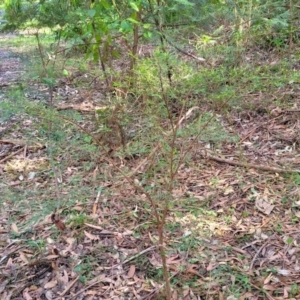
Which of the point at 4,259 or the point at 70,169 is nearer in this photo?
the point at 4,259

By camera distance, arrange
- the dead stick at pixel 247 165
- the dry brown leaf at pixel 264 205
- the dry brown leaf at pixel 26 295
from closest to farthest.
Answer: the dry brown leaf at pixel 26 295
the dry brown leaf at pixel 264 205
the dead stick at pixel 247 165

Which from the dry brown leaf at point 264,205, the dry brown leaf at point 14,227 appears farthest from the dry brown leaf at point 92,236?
the dry brown leaf at point 264,205

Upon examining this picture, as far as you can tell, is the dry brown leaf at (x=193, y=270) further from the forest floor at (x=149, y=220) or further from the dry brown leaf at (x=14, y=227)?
the dry brown leaf at (x=14, y=227)

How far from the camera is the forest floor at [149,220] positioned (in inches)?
73.3

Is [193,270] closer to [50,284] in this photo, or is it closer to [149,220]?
[149,220]

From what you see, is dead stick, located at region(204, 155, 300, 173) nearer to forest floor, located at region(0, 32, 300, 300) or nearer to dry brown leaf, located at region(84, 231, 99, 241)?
forest floor, located at region(0, 32, 300, 300)

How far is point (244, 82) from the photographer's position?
67.1 inches

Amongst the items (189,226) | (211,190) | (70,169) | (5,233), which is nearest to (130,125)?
(70,169)

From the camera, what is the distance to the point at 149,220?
2230 millimetres

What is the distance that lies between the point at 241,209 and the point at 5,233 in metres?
1.39

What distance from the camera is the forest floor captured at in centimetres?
186

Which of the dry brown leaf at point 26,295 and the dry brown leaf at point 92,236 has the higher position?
the dry brown leaf at point 92,236

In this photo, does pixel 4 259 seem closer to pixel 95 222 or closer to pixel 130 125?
pixel 95 222

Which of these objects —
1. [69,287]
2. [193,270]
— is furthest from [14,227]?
[193,270]
